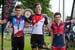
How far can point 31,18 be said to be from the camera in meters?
9.14

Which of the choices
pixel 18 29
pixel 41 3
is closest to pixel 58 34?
pixel 18 29

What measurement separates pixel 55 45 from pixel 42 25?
660 mm

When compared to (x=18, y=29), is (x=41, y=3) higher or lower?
higher

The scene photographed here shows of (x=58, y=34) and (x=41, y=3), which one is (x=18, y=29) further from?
(x=41, y=3)

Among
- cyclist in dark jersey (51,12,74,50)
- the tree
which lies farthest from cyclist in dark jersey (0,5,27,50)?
the tree

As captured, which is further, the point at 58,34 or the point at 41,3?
the point at 41,3

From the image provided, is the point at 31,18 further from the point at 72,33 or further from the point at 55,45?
the point at 72,33

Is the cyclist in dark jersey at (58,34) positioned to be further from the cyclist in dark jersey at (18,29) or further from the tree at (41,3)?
the tree at (41,3)

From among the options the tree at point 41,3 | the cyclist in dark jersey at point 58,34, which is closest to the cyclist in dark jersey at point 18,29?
the cyclist in dark jersey at point 58,34

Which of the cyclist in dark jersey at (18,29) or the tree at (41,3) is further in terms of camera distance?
the tree at (41,3)

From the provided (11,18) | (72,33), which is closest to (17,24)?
(11,18)

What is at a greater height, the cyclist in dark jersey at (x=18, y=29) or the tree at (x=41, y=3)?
the tree at (x=41, y=3)

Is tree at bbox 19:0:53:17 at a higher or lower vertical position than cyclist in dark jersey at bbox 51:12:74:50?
higher

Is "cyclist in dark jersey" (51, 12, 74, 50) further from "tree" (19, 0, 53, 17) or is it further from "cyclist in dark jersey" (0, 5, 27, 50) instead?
"tree" (19, 0, 53, 17)
